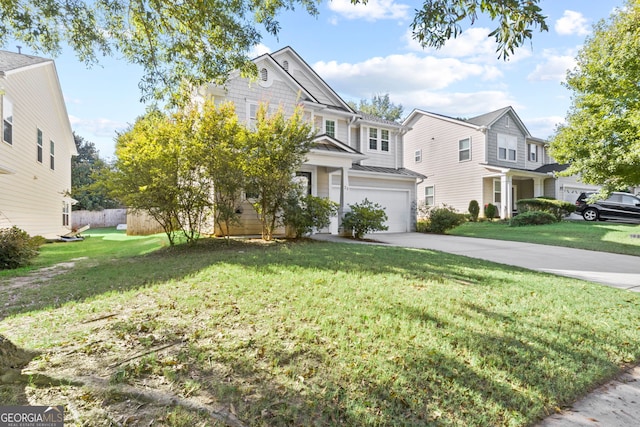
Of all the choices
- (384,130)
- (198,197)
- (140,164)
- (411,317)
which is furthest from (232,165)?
(384,130)

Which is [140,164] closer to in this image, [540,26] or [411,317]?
[411,317]

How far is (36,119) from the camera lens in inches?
521

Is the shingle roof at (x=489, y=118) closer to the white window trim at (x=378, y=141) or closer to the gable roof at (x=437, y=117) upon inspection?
the gable roof at (x=437, y=117)

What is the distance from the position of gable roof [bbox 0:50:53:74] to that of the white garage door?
12.3 m

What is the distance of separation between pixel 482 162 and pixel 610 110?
975cm

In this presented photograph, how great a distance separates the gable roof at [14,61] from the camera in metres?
10.0

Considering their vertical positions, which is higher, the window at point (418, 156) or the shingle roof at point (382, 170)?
the window at point (418, 156)

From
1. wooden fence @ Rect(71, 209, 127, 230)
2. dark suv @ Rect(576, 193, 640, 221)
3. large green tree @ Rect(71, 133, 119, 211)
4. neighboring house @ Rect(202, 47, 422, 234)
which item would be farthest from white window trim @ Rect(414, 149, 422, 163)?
wooden fence @ Rect(71, 209, 127, 230)

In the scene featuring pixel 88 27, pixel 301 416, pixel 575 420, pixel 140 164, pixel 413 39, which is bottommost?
pixel 575 420

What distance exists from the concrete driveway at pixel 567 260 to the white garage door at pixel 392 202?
15.1 ft

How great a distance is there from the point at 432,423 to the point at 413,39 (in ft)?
13.4

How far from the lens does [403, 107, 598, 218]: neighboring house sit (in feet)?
67.1

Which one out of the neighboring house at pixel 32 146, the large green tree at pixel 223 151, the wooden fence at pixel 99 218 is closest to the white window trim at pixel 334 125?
the large green tree at pixel 223 151

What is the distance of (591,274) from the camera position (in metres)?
7.00
